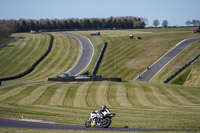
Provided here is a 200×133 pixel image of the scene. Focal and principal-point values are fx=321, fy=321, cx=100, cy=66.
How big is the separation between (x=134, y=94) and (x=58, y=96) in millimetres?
12169

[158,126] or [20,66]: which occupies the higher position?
[158,126]

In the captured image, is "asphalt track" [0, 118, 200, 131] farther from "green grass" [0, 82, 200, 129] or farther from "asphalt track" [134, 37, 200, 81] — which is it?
"asphalt track" [134, 37, 200, 81]

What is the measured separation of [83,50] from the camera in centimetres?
11606

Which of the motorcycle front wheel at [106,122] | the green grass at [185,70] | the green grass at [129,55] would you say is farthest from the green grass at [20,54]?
the motorcycle front wheel at [106,122]

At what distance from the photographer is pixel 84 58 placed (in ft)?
349

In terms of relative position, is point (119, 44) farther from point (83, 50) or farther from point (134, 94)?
point (134, 94)

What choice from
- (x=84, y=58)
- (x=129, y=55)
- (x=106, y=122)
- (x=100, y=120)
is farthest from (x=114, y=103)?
(x=84, y=58)

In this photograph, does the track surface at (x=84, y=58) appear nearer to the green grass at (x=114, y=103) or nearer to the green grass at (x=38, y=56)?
the green grass at (x=38, y=56)

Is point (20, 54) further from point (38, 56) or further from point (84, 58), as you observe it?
point (84, 58)

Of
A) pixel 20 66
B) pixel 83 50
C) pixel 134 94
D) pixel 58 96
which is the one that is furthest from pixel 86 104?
pixel 83 50

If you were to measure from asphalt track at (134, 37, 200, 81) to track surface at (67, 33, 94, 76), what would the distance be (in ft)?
67.2

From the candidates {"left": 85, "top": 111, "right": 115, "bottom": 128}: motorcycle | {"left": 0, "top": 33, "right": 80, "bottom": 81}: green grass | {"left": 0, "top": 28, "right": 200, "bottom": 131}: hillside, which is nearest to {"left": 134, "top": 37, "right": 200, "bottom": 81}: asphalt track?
{"left": 0, "top": 28, "right": 200, "bottom": 131}: hillside

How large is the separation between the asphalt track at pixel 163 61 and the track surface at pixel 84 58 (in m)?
20.5

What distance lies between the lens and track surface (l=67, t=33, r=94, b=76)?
94.2 metres
